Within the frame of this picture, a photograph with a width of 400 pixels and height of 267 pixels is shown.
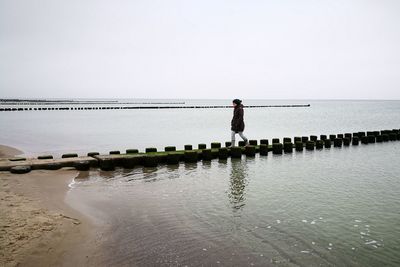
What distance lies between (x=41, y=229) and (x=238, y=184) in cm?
608

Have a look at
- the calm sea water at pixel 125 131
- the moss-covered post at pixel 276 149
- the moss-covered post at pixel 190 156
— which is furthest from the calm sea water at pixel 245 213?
the calm sea water at pixel 125 131

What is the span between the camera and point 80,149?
21984 millimetres

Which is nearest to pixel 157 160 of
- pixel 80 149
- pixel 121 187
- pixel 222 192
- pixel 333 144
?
pixel 121 187

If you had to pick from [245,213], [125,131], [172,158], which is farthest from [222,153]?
[125,131]

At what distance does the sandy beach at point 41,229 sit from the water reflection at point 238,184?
364 cm

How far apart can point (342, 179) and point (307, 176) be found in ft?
3.78

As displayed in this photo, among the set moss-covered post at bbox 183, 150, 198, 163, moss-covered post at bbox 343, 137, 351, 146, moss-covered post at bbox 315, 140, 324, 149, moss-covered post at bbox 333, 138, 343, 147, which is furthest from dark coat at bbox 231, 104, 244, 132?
moss-covered post at bbox 343, 137, 351, 146

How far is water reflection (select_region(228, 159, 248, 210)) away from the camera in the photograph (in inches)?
356

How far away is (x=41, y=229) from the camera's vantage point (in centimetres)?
679

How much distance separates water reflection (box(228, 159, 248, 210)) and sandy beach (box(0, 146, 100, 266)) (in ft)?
11.9

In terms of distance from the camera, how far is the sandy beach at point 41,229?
5693 millimetres

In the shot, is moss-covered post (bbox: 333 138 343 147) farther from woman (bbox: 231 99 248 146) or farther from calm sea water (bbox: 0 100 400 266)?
woman (bbox: 231 99 248 146)

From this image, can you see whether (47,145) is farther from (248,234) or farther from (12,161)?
(248,234)

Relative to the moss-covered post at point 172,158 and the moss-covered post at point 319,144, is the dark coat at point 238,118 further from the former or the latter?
the moss-covered post at point 319,144
